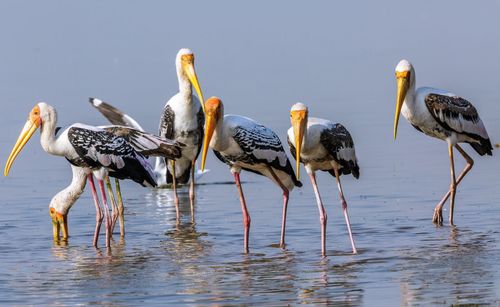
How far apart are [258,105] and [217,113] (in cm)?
1537

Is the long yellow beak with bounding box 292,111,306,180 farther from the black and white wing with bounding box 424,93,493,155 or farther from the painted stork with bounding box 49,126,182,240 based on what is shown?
the black and white wing with bounding box 424,93,493,155

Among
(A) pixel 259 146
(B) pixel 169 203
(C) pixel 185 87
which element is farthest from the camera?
(B) pixel 169 203

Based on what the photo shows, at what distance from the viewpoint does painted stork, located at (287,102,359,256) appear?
12.5m

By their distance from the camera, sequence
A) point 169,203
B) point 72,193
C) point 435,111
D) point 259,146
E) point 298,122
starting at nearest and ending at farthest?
point 298,122
point 259,146
point 72,193
point 435,111
point 169,203

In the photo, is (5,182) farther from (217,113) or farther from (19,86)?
(19,86)

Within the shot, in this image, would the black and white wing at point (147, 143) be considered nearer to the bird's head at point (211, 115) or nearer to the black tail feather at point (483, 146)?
the bird's head at point (211, 115)

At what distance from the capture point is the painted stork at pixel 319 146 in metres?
12.5

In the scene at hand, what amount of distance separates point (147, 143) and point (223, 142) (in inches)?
63.3

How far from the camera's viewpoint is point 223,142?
12812 millimetres

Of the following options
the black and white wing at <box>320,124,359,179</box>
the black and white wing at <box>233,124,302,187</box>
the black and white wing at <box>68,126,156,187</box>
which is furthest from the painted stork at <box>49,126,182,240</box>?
the black and white wing at <box>320,124,359,179</box>

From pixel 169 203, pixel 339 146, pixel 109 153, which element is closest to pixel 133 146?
pixel 109 153

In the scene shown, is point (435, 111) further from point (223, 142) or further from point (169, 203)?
point (169, 203)

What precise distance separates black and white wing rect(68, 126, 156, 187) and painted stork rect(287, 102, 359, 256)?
5.40 feet

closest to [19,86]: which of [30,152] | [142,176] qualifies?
[30,152]
